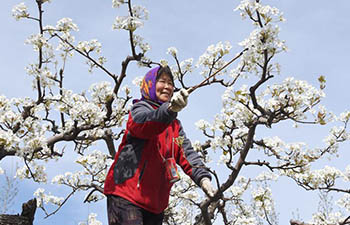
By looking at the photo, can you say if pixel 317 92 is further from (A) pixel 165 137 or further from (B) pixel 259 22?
(A) pixel 165 137

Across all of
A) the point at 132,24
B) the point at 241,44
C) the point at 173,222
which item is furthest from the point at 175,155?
the point at 173,222

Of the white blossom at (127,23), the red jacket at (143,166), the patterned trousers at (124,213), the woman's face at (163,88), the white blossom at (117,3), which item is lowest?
the patterned trousers at (124,213)

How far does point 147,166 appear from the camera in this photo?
8.03ft

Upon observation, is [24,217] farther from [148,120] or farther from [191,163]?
[148,120]

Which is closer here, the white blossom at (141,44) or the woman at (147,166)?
the woman at (147,166)

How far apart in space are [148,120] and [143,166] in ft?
1.21

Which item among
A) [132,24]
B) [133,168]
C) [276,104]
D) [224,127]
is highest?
[132,24]

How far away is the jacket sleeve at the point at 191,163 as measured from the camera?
2.56m

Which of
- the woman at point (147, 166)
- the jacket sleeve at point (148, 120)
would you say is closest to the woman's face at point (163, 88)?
the woman at point (147, 166)

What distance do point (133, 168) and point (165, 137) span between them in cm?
34

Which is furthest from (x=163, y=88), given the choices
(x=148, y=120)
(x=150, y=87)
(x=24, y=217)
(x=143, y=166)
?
(x=24, y=217)

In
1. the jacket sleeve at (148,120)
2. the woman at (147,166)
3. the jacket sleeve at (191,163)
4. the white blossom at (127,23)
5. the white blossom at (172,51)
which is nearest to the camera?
the jacket sleeve at (148,120)

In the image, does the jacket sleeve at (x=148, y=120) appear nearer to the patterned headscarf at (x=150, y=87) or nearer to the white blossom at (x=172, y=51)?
the patterned headscarf at (x=150, y=87)

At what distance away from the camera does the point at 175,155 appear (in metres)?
2.75
